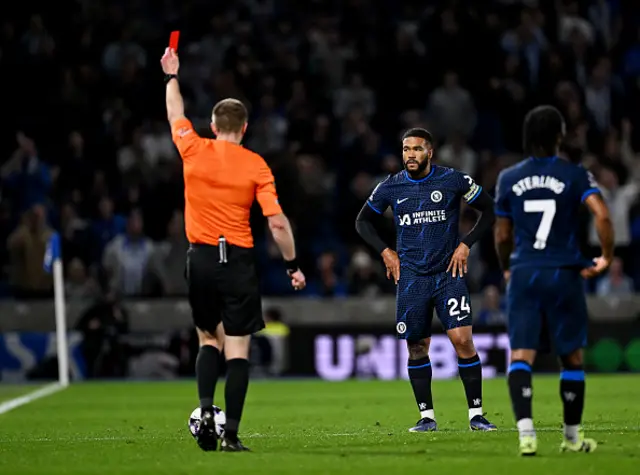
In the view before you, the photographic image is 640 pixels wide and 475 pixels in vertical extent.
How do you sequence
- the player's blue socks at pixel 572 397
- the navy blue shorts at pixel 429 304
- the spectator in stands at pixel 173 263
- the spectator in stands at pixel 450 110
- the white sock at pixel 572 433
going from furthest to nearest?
the spectator in stands at pixel 450 110 → the spectator in stands at pixel 173 263 → the navy blue shorts at pixel 429 304 → the white sock at pixel 572 433 → the player's blue socks at pixel 572 397

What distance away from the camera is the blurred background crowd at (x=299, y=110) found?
79.5ft

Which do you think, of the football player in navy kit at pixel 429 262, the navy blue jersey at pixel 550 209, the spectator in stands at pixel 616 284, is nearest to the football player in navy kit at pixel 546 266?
the navy blue jersey at pixel 550 209

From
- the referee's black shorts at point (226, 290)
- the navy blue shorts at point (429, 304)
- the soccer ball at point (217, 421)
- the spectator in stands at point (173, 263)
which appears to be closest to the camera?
the referee's black shorts at point (226, 290)

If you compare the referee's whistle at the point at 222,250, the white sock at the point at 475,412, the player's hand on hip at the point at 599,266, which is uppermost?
the referee's whistle at the point at 222,250

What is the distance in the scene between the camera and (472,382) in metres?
11.9

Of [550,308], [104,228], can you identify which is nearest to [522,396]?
[550,308]

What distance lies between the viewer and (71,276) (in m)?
24.5

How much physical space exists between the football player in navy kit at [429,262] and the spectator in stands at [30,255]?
42.6ft

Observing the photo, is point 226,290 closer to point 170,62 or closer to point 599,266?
point 170,62

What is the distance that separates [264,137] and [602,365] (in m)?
7.42

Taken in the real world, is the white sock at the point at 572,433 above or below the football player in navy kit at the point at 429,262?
below

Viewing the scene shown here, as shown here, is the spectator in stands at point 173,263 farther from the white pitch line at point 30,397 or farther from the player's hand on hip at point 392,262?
the player's hand on hip at point 392,262

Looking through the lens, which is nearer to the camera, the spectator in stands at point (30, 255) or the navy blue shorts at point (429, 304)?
the navy blue shorts at point (429, 304)

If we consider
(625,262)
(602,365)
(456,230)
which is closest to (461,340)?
(456,230)
